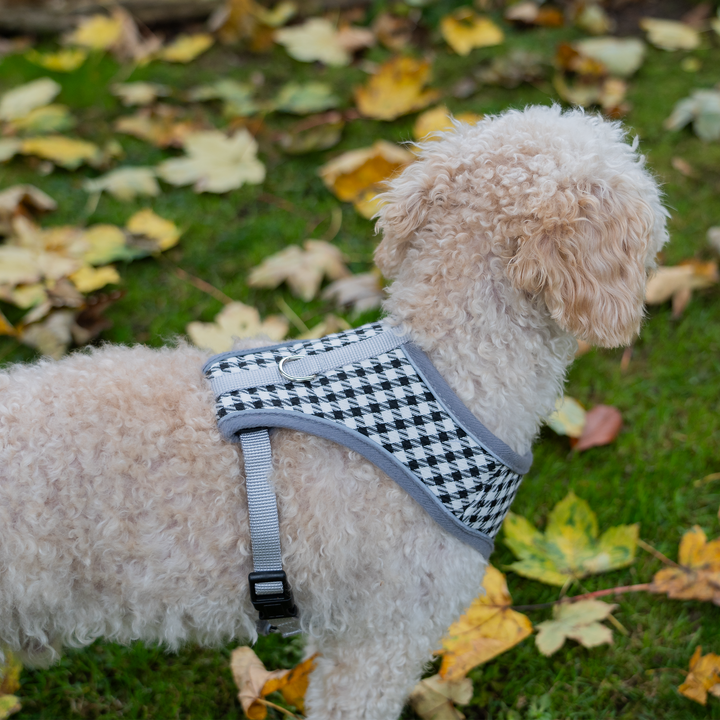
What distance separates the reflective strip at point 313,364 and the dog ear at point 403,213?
283 mm

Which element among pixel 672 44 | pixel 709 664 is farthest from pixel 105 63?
pixel 709 664

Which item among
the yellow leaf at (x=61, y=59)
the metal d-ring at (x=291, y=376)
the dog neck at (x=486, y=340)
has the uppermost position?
the dog neck at (x=486, y=340)

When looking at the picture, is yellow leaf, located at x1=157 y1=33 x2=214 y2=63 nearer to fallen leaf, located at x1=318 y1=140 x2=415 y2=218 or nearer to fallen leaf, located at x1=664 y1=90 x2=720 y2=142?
fallen leaf, located at x1=318 y1=140 x2=415 y2=218

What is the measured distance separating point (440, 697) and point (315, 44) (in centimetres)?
426

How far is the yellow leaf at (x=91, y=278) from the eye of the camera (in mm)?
3143

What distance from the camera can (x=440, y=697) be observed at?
217 cm

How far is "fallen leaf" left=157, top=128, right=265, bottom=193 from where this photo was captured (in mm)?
3896

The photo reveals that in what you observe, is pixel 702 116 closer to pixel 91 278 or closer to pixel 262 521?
pixel 91 278

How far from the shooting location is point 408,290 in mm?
1837

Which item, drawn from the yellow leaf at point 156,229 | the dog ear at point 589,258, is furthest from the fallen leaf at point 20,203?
the dog ear at point 589,258

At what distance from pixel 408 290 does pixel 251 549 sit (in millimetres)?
794

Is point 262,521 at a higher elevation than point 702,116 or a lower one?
lower

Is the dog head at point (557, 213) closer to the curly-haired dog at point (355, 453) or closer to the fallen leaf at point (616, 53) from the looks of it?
the curly-haired dog at point (355, 453)

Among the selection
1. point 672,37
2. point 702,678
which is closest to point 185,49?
point 672,37
